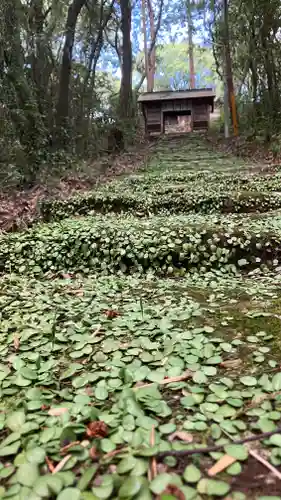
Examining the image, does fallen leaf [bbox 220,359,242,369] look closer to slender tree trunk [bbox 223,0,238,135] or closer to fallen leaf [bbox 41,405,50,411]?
fallen leaf [bbox 41,405,50,411]

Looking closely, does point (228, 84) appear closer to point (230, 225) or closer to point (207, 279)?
point (230, 225)

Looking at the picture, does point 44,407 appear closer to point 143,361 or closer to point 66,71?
point 143,361

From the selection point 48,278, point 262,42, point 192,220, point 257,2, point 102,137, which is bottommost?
point 48,278

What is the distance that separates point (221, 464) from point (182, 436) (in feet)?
0.52

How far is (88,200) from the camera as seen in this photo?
5406 mm

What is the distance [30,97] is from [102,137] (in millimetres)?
3217

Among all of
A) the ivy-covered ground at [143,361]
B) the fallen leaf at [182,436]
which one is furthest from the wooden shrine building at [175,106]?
the fallen leaf at [182,436]

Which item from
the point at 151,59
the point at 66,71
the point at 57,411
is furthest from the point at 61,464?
the point at 151,59

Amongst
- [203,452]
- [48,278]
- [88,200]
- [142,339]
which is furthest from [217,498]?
[88,200]

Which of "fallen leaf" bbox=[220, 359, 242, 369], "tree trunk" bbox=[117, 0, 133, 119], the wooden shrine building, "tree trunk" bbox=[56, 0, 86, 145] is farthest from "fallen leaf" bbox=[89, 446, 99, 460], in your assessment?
the wooden shrine building

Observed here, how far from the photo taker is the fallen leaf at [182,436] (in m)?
1.24

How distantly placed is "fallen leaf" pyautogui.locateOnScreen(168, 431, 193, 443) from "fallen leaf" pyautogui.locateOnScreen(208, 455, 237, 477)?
118 millimetres

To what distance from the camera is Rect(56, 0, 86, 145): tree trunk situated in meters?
7.56

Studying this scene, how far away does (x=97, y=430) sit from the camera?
125cm
